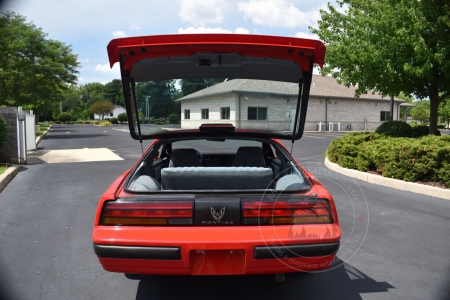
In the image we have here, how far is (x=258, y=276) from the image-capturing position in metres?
3.27

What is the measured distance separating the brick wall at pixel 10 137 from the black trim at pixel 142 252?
30.5ft

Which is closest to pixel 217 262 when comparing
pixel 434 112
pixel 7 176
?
pixel 7 176

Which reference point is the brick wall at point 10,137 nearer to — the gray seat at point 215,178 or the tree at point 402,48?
the gray seat at point 215,178

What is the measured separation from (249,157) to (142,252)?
73.4 inches

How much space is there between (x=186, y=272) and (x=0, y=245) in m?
2.82

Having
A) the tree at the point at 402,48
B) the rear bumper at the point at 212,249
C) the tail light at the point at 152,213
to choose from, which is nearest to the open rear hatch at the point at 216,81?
the tail light at the point at 152,213

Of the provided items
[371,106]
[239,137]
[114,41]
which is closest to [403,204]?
[239,137]

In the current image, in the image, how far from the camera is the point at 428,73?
952 centimetres

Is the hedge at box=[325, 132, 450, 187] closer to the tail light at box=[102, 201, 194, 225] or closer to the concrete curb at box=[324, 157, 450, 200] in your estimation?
the concrete curb at box=[324, 157, 450, 200]

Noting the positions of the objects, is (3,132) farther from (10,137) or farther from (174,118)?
(174,118)

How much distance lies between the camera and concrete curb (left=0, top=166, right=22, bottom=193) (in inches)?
282

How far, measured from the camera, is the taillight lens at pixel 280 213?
8.08 ft

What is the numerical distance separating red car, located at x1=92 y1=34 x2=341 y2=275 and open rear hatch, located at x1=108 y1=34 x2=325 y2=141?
0.01 meters

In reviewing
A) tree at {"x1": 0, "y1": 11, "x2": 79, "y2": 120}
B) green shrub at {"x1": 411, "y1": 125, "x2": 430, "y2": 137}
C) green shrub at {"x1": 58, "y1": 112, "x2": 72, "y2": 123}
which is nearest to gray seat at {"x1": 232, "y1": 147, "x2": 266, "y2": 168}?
green shrub at {"x1": 411, "y1": 125, "x2": 430, "y2": 137}
